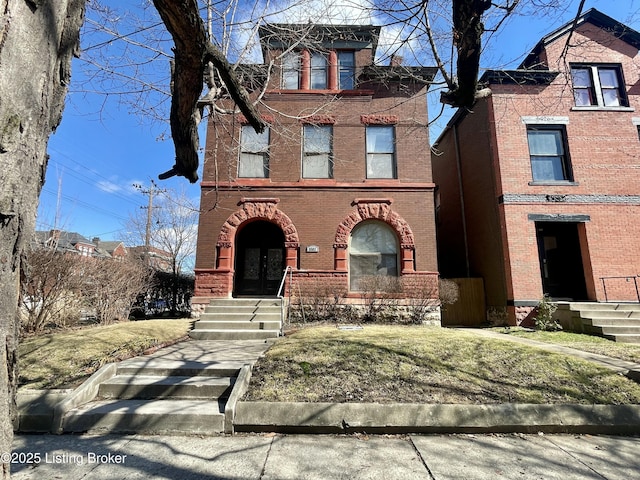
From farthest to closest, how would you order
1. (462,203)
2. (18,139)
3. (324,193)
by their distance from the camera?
(462,203) → (324,193) → (18,139)

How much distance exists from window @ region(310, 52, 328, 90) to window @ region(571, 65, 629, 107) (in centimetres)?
896

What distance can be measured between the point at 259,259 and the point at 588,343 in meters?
9.35

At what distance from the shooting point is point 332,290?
10422mm

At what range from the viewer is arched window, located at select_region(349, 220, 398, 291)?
433 inches

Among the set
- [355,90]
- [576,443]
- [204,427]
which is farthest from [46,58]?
[355,90]

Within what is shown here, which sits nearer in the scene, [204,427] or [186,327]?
[204,427]

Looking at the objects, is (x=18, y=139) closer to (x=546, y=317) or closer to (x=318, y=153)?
(x=318, y=153)

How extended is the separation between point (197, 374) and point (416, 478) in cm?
322

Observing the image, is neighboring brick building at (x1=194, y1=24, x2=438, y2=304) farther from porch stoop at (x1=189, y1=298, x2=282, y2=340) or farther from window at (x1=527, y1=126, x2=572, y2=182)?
window at (x1=527, y1=126, x2=572, y2=182)

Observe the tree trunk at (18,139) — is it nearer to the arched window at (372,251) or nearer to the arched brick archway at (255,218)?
the arched brick archway at (255,218)

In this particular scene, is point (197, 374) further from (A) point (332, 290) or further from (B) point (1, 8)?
(A) point (332, 290)

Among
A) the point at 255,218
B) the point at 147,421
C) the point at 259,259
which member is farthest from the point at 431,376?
the point at 259,259

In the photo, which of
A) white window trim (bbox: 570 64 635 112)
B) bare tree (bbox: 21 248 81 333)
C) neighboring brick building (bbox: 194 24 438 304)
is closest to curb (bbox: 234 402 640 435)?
bare tree (bbox: 21 248 81 333)

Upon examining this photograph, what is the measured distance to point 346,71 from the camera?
1242 cm
